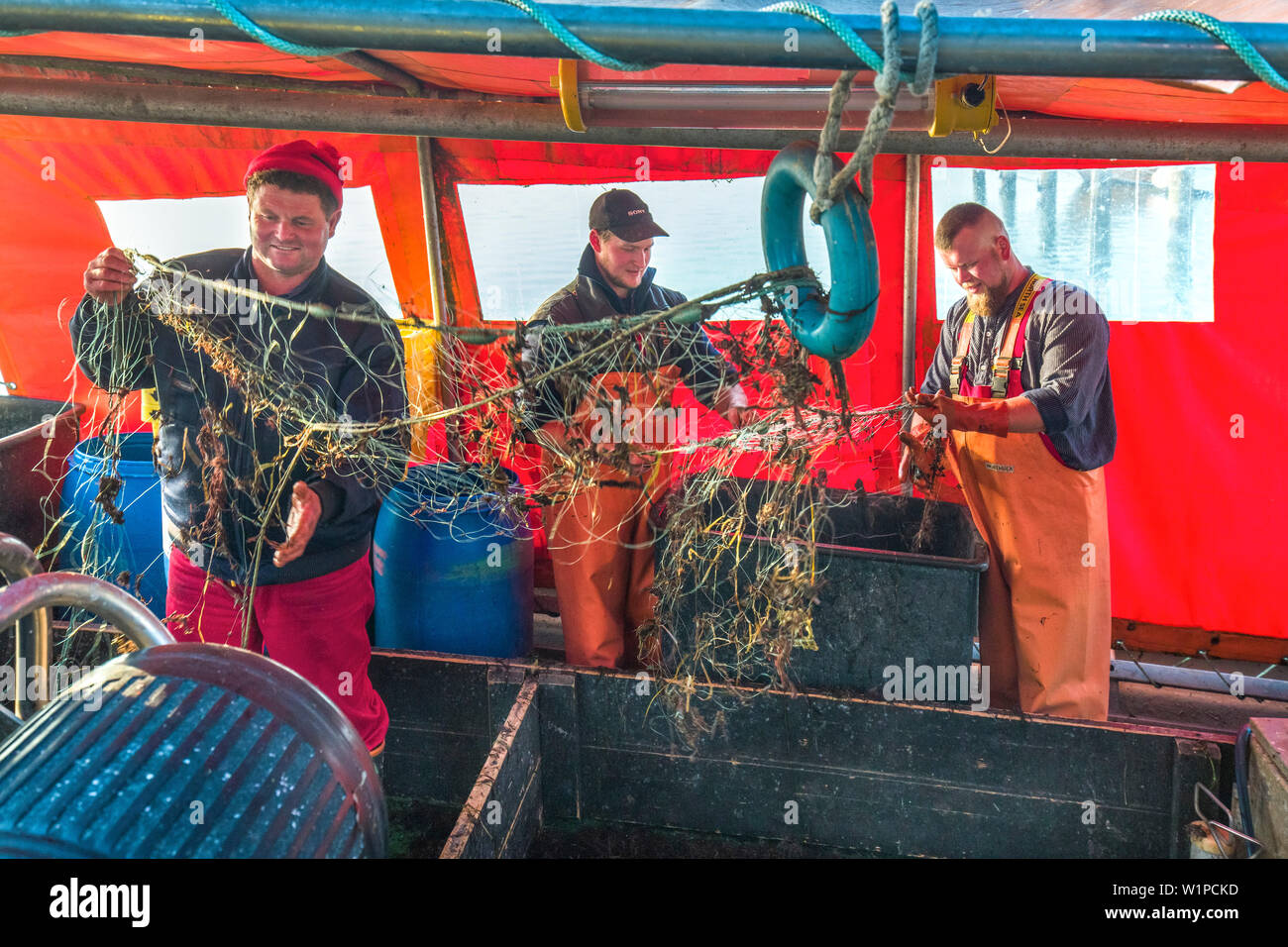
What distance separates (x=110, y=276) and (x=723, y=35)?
200 centimetres

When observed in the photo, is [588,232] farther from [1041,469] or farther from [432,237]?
[1041,469]

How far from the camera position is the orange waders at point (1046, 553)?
3.65 metres

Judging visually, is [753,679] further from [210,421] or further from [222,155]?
[222,155]

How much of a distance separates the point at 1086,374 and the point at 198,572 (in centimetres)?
344

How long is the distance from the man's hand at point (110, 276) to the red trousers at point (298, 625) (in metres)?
0.91

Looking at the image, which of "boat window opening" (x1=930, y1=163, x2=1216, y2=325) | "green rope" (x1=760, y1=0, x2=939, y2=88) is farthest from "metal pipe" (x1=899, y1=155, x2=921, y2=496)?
"green rope" (x1=760, y1=0, x2=939, y2=88)

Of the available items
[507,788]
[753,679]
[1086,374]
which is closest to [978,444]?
[1086,374]

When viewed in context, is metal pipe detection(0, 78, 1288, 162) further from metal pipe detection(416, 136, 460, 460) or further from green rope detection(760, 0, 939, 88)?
A: metal pipe detection(416, 136, 460, 460)

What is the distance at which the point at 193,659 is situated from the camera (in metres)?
1.60

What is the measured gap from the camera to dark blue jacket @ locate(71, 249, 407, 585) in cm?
274

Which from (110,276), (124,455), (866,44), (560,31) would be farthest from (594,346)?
(124,455)

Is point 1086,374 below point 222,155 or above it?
below

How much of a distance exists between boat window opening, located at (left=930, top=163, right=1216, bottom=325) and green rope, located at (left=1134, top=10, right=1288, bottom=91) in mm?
3285

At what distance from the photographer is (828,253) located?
1.80 metres
